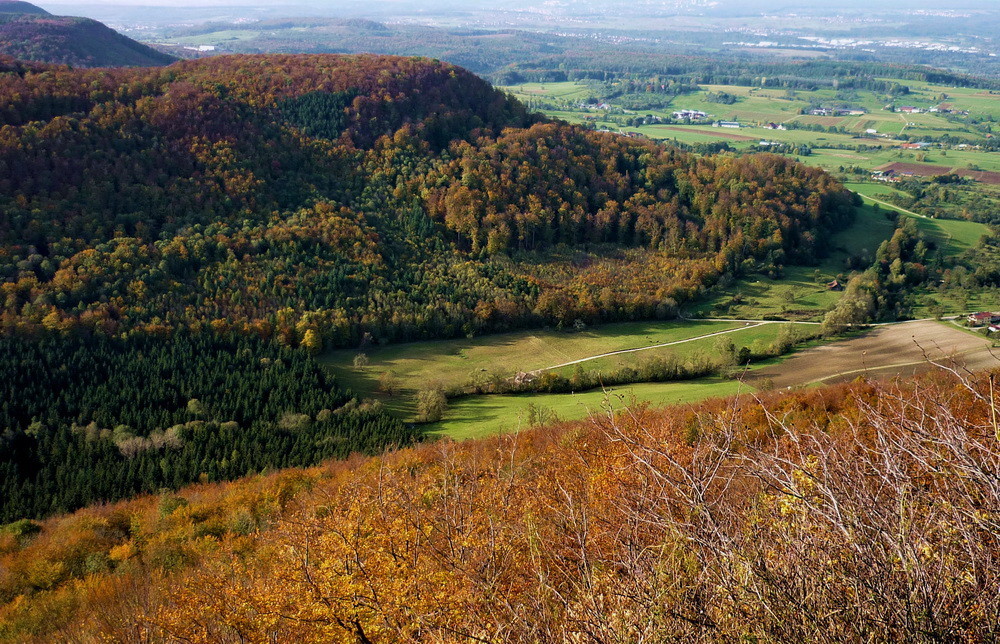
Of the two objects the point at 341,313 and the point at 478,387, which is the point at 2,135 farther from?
the point at 478,387

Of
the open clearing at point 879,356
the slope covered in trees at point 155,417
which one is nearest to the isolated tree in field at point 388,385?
the slope covered in trees at point 155,417

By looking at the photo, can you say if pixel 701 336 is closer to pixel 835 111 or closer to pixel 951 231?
pixel 951 231

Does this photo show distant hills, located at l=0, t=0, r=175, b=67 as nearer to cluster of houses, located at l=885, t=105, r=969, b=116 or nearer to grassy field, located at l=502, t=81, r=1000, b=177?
grassy field, located at l=502, t=81, r=1000, b=177

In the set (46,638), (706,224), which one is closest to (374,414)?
(46,638)

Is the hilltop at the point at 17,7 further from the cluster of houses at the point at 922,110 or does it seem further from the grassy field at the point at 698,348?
the cluster of houses at the point at 922,110

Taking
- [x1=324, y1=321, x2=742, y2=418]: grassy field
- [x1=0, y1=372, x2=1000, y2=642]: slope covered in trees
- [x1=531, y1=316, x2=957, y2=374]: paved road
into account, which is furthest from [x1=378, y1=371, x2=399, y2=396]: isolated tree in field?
[x1=0, y1=372, x2=1000, y2=642]: slope covered in trees
